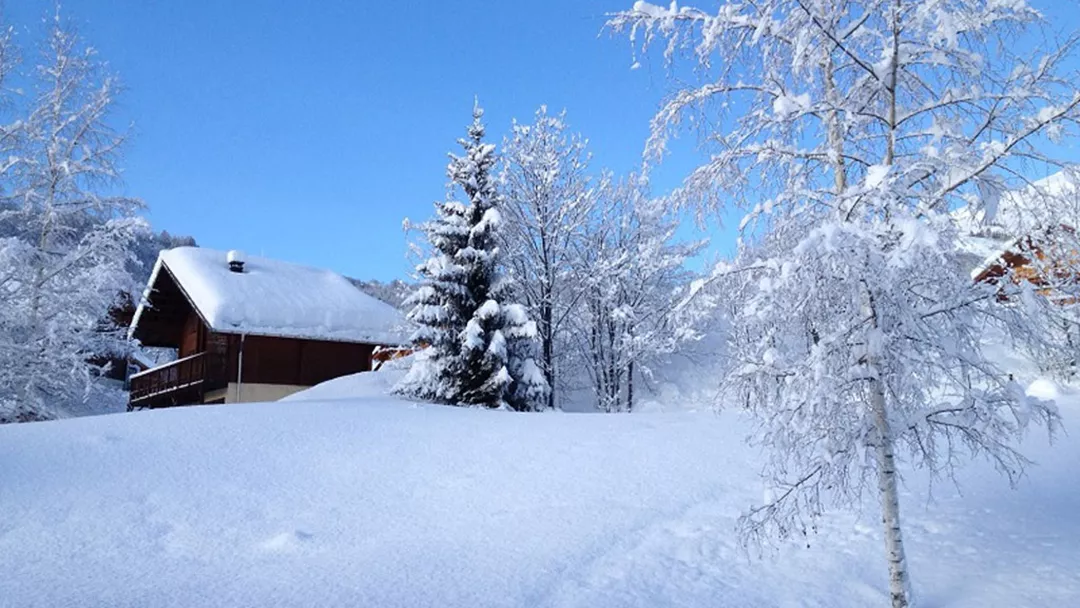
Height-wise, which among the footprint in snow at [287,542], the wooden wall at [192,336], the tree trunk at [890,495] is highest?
the wooden wall at [192,336]

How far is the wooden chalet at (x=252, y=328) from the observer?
67.9 feet

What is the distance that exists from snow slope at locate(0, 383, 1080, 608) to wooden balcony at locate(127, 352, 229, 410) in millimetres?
11720

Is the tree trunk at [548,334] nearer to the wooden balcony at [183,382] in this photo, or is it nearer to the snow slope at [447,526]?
the wooden balcony at [183,382]

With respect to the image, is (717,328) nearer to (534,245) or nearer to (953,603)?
(534,245)

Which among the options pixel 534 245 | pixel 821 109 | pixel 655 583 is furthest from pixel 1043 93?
pixel 534 245

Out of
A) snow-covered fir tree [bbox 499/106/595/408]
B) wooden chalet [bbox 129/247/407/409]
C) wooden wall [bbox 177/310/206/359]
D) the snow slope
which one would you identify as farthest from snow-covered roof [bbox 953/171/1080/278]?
wooden wall [bbox 177/310/206/359]

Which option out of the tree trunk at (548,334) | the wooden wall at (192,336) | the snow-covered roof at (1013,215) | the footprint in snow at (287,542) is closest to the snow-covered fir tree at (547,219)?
the tree trunk at (548,334)

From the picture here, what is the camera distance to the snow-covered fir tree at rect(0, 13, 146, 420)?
12633 mm

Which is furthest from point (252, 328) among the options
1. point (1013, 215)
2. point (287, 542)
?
point (1013, 215)

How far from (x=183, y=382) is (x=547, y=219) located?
477 inches

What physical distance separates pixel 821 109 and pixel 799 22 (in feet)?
2.22

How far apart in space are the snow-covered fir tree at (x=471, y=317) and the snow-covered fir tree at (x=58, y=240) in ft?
20.4

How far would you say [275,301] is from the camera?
71.8 ft

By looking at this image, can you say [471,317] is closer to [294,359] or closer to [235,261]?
[294,359]
